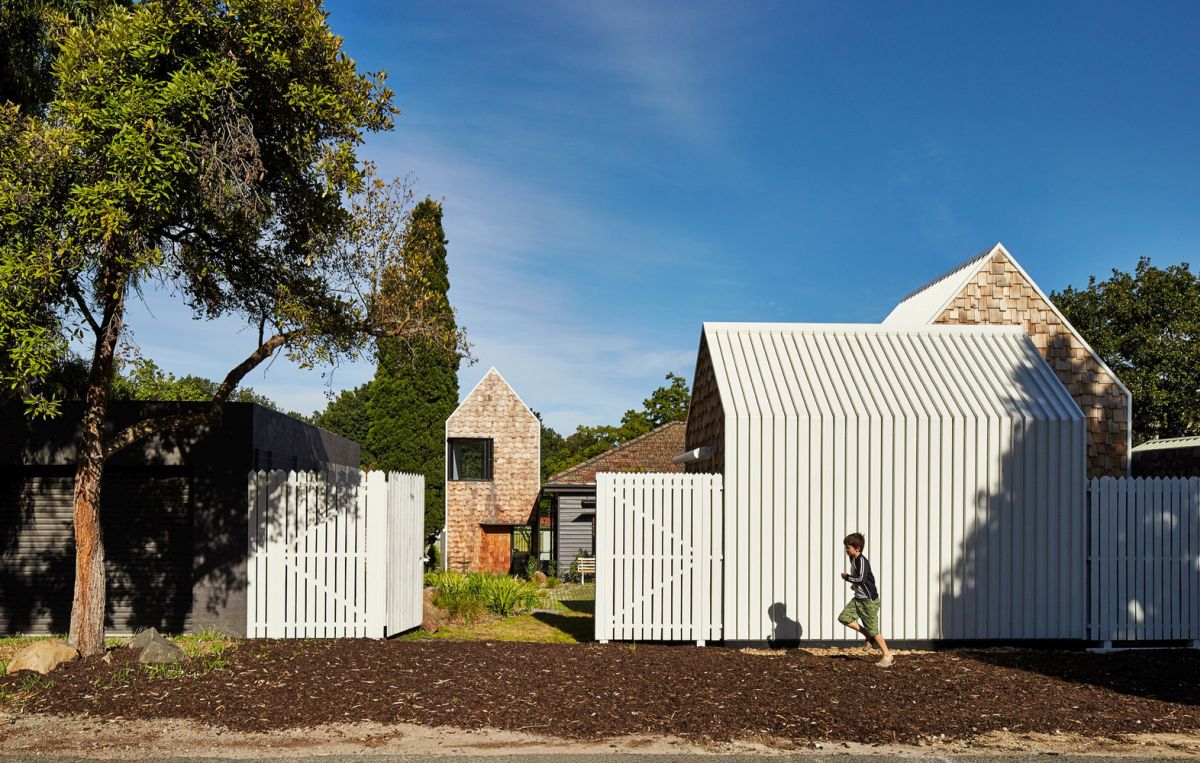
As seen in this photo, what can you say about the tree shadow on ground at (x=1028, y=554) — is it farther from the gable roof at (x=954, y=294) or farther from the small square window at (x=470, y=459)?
the small square window at (x=470, y=459)

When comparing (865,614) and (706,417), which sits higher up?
(706,417)

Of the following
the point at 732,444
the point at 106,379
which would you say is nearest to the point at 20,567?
the point at 106,379

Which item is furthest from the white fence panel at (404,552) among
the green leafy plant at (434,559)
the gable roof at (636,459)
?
the green leafy plant at (434,559)

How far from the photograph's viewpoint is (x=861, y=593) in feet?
37.5

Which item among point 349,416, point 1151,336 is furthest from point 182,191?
point 349,416

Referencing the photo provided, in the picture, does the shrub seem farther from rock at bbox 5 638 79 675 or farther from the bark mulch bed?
rock at bbox 5 638 79 675

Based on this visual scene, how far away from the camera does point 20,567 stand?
45.7 ft

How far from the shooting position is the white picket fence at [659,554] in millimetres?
12602

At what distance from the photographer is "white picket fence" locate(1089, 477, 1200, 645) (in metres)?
13.0

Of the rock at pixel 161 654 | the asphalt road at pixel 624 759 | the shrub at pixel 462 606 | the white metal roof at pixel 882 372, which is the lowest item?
the shrub at pixel 462 606

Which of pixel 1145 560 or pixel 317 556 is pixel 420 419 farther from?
pixel 1145 560

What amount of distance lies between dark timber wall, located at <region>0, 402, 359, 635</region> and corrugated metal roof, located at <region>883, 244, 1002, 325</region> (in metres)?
12.2

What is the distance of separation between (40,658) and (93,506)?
2.02m

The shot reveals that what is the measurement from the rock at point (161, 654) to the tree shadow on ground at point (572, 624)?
5.67 meters
